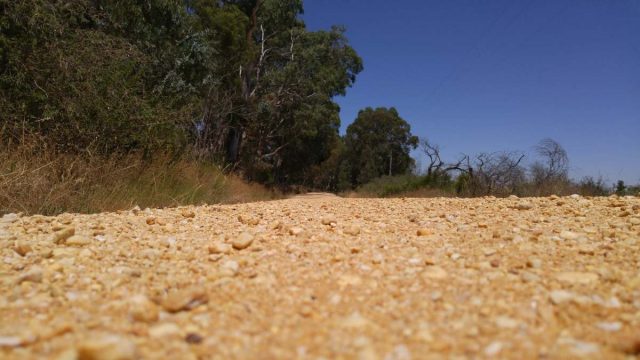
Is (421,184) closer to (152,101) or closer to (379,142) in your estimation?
(152,101)

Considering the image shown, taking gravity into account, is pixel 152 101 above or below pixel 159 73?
below

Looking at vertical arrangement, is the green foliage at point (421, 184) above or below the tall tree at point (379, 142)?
below

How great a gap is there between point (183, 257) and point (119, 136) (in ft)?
14.2

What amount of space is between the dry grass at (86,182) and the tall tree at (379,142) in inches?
969

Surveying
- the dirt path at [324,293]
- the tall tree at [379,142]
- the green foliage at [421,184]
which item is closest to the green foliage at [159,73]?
the dirt path at [324,293]

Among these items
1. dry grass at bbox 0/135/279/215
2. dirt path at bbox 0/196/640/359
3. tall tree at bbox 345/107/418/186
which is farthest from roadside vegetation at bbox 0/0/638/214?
tall tree at bbox 345/107/418/186

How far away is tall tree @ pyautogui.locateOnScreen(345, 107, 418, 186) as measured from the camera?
1191 inches

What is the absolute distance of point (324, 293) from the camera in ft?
5.07

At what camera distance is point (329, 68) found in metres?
17.3

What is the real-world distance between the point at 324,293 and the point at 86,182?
3.83 meters

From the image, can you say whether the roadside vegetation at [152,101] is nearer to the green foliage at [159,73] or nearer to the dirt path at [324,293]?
the green foliage at [159,73]

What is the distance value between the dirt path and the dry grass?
1226 mm

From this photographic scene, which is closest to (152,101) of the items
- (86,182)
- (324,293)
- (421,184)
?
(86,182)

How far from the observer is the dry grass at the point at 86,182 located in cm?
366
